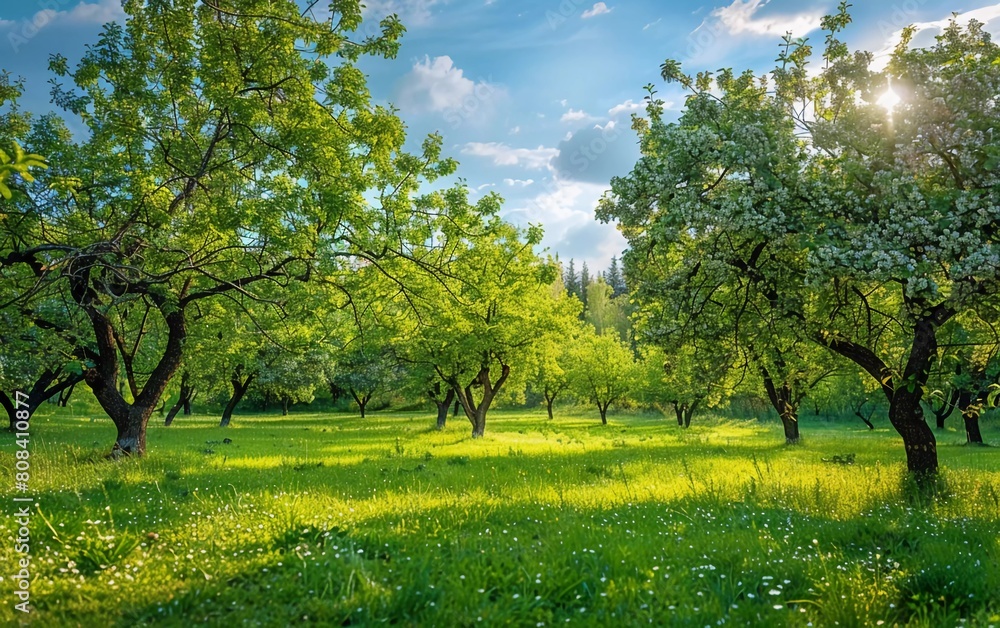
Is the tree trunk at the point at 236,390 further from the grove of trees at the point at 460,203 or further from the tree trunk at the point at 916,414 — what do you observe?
the tree trunk at the point at 916,414

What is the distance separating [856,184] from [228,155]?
13250 millimetres

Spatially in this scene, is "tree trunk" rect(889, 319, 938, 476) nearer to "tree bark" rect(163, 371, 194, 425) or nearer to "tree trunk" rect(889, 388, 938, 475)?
"tree trunk" rect(889, 388, 938, 475)

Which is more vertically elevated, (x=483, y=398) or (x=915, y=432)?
(x=915, y=432)

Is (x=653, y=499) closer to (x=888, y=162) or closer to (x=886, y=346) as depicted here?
(x=888, y=162)

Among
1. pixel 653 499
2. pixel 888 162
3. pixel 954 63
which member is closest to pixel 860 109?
pixel 888 162

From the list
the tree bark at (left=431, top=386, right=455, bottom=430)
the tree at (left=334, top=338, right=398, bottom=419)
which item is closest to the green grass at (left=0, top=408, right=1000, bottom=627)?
the tree bark at (left=431, top=386, right=455, bottom=430)

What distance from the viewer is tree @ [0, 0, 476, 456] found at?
34.3 ft

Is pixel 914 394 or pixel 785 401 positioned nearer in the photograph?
pixel 914 394

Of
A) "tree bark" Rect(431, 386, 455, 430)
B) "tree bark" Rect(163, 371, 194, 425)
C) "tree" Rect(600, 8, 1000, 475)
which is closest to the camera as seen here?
"tree" Rect(600, 8, 1000, 475)

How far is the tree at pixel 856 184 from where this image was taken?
8.66m

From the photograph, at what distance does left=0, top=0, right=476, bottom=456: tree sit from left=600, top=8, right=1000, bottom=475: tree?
5722 mm

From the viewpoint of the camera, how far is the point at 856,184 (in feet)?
32.8

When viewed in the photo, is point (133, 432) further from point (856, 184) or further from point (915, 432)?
point (915, 432)

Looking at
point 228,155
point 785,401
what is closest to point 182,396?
point 228,155
